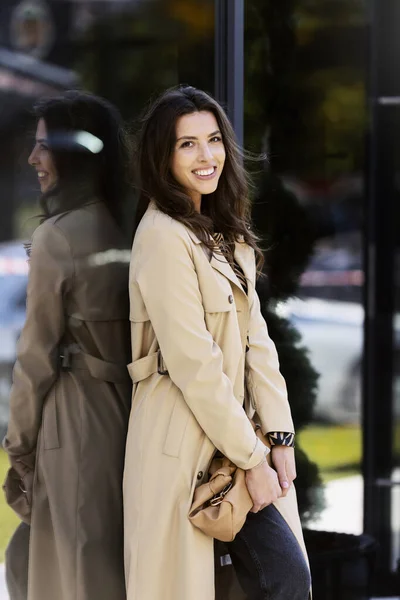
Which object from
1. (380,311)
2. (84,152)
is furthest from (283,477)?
(380,311)

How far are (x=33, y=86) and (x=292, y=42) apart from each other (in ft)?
5.40

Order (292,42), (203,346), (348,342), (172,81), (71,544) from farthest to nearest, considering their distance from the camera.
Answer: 1. (348,342)
2. (292,42)
3. (172,81)
4. (71,544)
5. (203,346)

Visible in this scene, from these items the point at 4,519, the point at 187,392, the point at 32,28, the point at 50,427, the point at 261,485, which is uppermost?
the point at 32,28

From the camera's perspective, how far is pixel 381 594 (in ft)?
14.5

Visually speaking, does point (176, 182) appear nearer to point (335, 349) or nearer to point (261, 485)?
point (261, 485)

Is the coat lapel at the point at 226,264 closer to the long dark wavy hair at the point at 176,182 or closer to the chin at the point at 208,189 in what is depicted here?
the long dark wavy hair at the point at 176,182

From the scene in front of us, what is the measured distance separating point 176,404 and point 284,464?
0.38m

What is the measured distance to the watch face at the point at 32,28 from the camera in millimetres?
2676

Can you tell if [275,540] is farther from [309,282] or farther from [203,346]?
[309,282]

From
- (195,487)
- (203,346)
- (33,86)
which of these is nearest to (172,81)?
(33,86)

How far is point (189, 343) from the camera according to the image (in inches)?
101

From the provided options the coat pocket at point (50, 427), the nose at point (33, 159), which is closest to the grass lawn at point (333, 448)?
the coat pocket at point (50, 427)

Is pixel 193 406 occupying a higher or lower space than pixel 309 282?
lower

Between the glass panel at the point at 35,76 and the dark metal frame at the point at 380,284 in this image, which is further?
the dark metal frame at the point at 380,284
